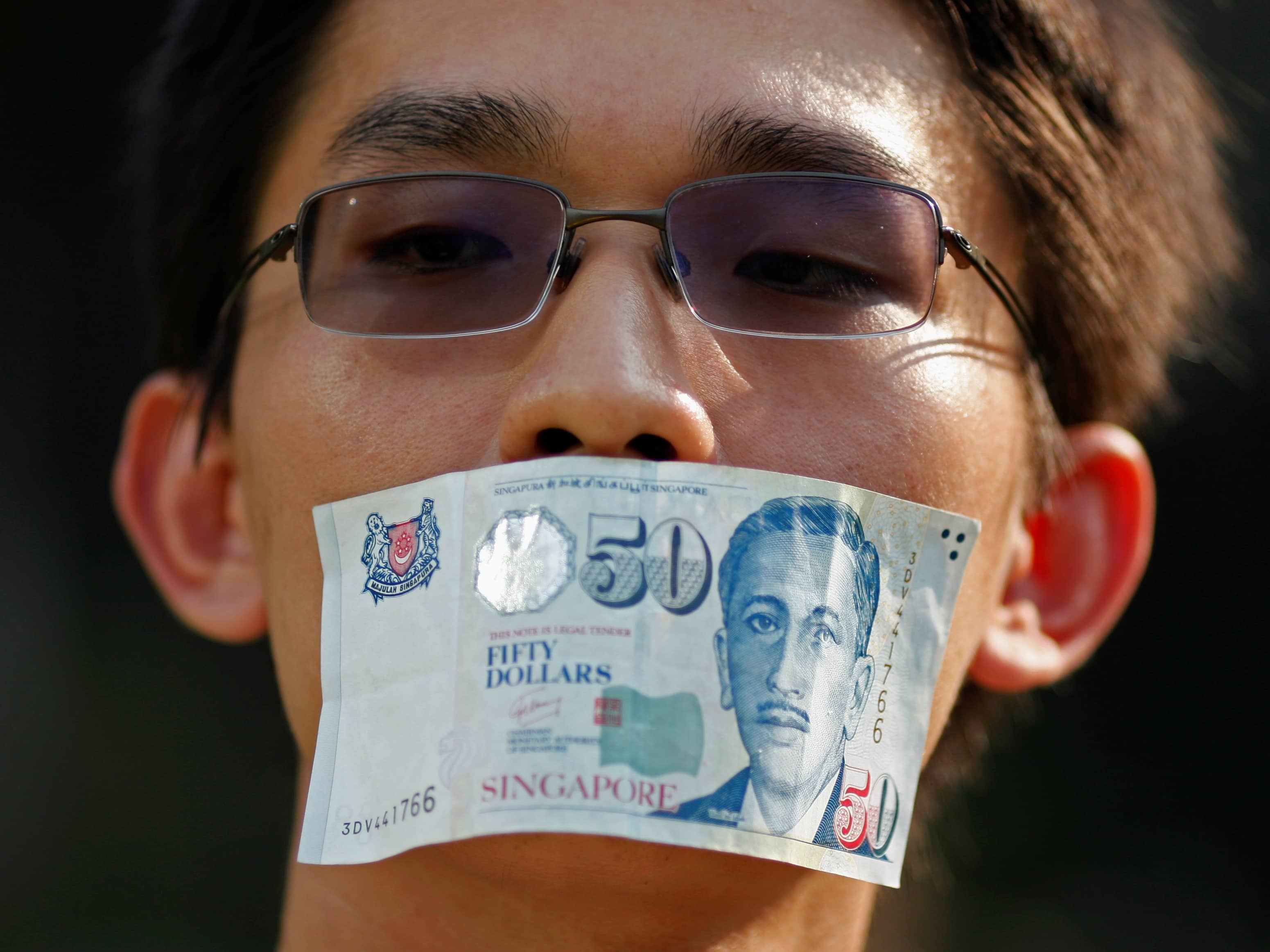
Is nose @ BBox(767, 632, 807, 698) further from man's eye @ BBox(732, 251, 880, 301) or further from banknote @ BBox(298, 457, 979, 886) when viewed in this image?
man's eye @ BBox(732, 251, 880, 301)

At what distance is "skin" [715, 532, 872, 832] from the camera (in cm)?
160

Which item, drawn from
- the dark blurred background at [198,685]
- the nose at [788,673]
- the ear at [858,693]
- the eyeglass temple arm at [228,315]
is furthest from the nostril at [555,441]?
the dark blurred background at [198,685]

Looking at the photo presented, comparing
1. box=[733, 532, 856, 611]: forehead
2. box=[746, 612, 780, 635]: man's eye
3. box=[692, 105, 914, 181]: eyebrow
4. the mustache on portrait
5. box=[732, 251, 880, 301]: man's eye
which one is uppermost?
box=[692, 105, 914, 181]: eyebrow

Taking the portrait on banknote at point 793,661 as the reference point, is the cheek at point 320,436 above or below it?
above

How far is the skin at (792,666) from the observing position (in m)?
1.60

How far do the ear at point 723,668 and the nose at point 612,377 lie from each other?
0.27 meters

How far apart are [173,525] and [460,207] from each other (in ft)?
3.48

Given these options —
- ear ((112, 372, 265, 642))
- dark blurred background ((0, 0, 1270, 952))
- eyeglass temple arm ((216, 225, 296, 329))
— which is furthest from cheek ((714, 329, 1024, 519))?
dark blurred background ((0, 0, 1270, 952))

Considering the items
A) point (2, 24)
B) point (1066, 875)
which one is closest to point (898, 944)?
point (1066, 875)

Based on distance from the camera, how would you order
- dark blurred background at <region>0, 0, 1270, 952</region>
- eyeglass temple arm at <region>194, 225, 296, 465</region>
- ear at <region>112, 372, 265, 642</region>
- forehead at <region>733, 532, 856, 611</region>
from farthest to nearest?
1. dark blurred background at <region>0, 0, 1270, 952</region>
2. ear at <region>112, 372, 265, 642</region>
3. eyeglass temple arm at <region>194, 225, 296, 465</region>
4. forehead at <region>733, 532, 856, 611</region>

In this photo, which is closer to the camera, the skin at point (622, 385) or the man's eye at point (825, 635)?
the man's eye at point (825, 635)

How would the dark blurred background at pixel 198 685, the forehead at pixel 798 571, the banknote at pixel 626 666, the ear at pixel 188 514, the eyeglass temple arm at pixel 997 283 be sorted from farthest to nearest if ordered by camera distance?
the dark blurred background at pixel 198 685
the ear at pixel 188 514
the eyeglass temple arm at pixel 997 283
the forehead at pixel 798 571
the banknote at pixel 626 666

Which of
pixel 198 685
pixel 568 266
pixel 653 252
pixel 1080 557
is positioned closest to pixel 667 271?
pixel 653 252

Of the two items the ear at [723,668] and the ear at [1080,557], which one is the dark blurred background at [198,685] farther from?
the ear at [723,668]
